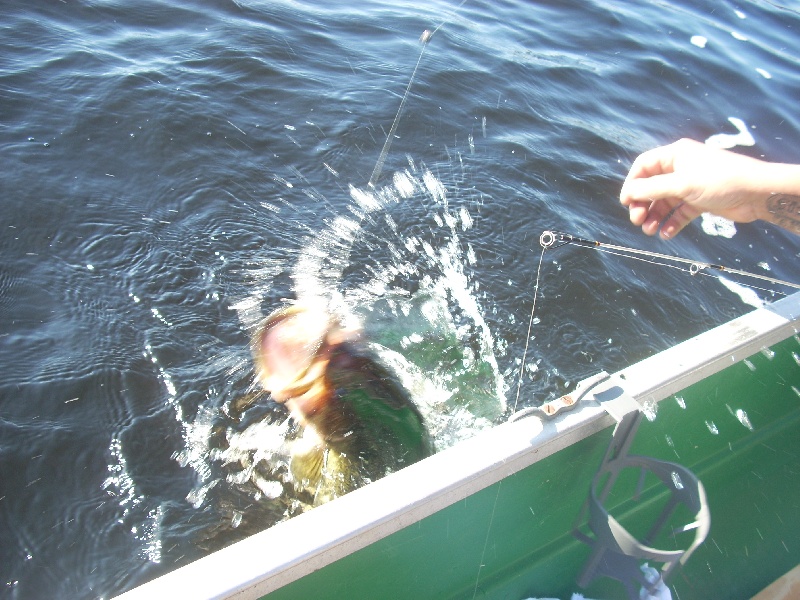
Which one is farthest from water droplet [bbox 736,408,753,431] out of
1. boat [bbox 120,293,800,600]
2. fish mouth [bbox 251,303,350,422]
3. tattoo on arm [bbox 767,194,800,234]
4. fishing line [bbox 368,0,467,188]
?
fishing line [bbox 368,0,467,188]

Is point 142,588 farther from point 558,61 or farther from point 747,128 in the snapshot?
point 747,128

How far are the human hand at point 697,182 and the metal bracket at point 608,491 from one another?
83 cm

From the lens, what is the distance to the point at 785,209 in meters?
2.66

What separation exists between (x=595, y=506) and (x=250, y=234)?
9.82 ft

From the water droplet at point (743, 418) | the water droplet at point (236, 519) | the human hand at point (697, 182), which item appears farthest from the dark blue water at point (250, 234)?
the human hand at point (697, 182)

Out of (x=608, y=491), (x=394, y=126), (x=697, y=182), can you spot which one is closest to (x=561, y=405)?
(x=608, y=491)

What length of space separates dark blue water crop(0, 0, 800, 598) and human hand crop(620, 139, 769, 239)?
1.53 meters

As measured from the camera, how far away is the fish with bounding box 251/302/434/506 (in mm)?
3180

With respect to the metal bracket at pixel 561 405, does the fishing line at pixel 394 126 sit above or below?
below

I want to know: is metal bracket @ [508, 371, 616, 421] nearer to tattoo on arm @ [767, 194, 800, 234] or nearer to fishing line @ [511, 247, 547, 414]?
tattoo on arm @ [767, 194, 800, 234]

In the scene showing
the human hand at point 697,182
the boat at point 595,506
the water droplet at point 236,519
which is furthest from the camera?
the water droplet at point 236,519

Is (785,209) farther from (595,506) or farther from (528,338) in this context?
(528,338)

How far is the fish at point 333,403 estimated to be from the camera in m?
3.18

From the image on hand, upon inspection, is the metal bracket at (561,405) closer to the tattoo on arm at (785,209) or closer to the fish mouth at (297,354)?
the tattoo on arm at (785,209)
